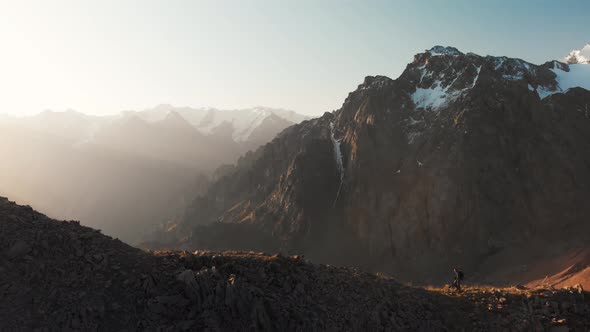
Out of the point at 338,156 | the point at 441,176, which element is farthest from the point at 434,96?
the point at 338,156

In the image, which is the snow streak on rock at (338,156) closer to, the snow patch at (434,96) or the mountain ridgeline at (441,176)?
the mountain ridgeline at (441,176)

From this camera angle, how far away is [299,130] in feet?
389

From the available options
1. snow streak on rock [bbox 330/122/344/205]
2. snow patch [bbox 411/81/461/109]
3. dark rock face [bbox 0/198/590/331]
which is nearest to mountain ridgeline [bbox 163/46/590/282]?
snow patch [bbox 411/81/461/109]

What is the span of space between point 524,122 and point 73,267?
72363mm

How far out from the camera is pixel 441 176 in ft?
220

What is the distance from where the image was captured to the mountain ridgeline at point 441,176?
5928cm

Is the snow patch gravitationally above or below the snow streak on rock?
above

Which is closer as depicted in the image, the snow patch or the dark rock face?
the dark rock face

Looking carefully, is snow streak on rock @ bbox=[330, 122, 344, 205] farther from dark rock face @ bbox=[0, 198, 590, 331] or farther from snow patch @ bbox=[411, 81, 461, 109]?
dark rock face @ bbox=[0, 198, 590, 331]

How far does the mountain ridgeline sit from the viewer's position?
194 feet

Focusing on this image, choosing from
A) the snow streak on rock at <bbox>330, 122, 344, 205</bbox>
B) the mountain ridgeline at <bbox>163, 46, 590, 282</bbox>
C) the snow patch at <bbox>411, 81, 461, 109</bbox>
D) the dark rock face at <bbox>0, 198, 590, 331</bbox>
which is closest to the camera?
the dark rock face at <bbox>0, 198, 590, 331</bbox>

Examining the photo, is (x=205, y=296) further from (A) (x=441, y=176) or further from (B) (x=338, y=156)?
(B) (x=338, y=156)

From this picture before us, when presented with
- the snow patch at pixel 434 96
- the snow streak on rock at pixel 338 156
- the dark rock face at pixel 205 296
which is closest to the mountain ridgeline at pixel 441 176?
the snow patch at pixel 434 96

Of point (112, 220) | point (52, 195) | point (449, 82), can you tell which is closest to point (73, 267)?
point (449, 82)
